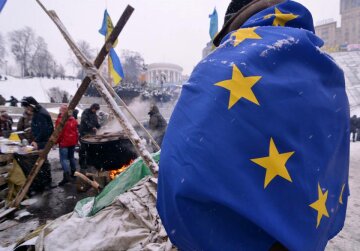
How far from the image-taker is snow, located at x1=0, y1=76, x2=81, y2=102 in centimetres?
3694

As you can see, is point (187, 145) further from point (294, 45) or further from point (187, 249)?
point (294, 45)

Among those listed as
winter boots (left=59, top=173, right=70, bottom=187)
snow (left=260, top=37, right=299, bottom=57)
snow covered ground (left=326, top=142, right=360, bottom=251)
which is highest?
snow (left=260, top=37, right=299, bottom=57)

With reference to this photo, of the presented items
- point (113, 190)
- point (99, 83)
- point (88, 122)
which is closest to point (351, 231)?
point (113, 190)

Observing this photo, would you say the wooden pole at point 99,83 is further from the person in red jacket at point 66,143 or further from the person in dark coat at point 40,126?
the person in red jacket at point 66,143

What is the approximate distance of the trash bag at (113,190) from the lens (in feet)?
11.2

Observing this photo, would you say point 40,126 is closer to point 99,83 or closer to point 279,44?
point 99,83

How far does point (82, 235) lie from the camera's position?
9.36 ft

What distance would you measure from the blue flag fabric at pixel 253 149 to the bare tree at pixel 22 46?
69.0 m

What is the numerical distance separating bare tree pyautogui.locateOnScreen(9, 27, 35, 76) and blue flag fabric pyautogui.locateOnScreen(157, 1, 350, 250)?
226 ft

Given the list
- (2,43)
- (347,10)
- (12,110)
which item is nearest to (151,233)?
(12,110)

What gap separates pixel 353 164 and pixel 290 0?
10054mm

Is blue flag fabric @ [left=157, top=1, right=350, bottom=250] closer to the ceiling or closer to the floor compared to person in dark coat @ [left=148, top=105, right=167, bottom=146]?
closer to the ceiling

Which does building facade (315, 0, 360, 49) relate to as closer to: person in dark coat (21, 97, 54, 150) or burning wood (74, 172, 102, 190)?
person in dark coat (21, 97, 54, 150)

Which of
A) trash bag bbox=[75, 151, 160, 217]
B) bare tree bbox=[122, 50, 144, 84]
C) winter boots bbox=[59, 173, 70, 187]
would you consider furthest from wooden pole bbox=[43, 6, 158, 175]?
bare tree bbox=[122, 50, 144, 84]
